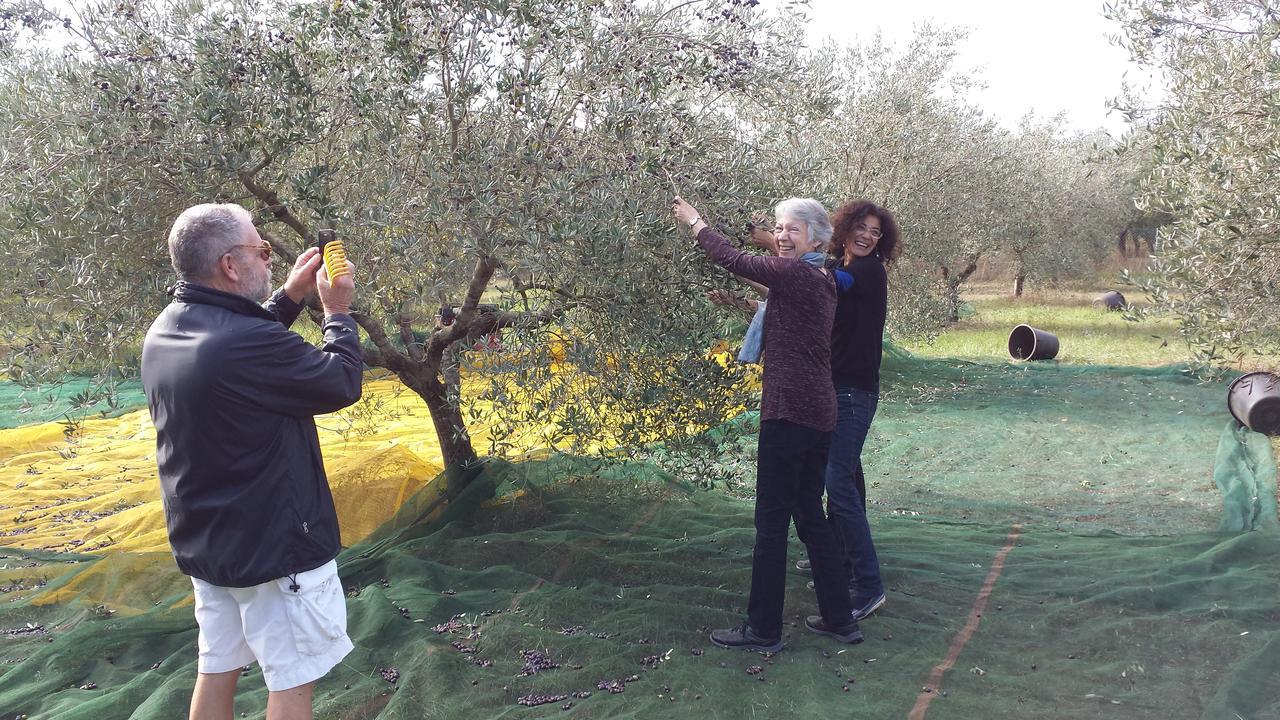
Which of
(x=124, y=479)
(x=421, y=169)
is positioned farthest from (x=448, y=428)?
(x=124, y=479)

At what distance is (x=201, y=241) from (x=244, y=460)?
0.71 metres

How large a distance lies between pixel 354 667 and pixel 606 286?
2.21 m

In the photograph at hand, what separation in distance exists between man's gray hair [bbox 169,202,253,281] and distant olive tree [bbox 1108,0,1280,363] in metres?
5.73

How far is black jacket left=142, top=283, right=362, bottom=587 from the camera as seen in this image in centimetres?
288

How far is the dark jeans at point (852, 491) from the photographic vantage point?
5164 millimetres

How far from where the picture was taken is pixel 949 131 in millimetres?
17984

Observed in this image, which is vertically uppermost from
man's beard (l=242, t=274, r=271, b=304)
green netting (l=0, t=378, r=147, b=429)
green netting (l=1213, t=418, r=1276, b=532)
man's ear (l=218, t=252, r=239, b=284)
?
man's ear (l=218, t=252, r=239, b=284)

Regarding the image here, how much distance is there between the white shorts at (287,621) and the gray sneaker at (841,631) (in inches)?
108

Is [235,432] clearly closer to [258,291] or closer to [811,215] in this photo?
[258,291]

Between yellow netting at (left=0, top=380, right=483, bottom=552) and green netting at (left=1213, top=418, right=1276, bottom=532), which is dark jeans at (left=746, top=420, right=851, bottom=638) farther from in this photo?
green netting at (left=1213, top=418, right=1276, bottom=532)

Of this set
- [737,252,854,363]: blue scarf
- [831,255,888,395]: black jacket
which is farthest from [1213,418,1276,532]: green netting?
[737,252,854,363]: blue scarf

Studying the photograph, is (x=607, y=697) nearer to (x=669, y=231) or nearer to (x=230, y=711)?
(x=230, y=711)

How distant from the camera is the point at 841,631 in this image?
489 centimetres

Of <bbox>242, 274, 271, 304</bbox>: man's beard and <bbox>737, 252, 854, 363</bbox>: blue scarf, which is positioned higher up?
<bbox>242, 274, 271, 304</bbox>: man's beard
